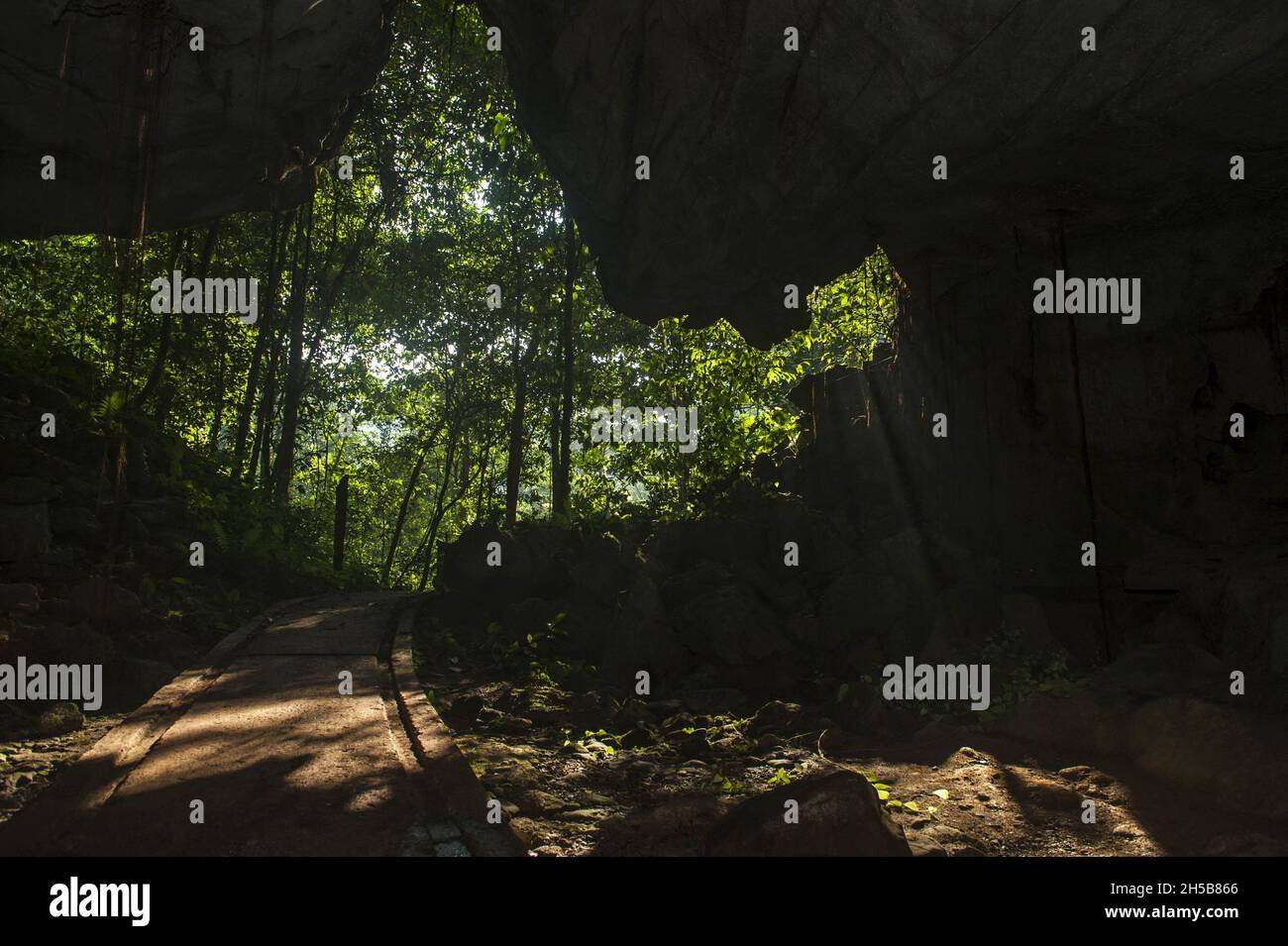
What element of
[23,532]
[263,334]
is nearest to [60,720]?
[23,532]

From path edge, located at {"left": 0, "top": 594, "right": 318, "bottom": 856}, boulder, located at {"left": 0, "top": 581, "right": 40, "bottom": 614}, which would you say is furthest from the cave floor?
boulder, located at {"left": 0, "top": 581, "right": 40, "bottom": 614}

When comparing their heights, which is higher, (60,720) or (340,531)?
(340,531)

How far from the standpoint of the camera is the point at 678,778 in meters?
6.56

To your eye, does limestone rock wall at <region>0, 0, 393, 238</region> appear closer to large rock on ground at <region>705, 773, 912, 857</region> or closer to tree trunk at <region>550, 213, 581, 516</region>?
tree trunk at <region>550, 213, 581, 516</region>

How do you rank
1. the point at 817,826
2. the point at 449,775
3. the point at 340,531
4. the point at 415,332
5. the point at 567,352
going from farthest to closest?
the point at 415,332, the point at 567,352, the point at 340,531, the point at 449,775, the point at 817,826

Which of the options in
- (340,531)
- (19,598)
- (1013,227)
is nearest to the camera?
(19,598)

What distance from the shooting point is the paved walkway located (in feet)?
13.6

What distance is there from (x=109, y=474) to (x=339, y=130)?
6.24 m

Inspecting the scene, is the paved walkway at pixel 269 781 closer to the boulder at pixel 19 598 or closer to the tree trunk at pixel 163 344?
the boulder at pixel 19 598

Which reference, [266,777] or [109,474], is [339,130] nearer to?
[109,474]

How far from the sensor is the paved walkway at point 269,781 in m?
4.15

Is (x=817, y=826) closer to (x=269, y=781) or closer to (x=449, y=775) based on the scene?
(x=449, y=775)

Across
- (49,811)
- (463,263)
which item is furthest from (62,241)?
(49,811)

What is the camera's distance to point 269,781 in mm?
4953
